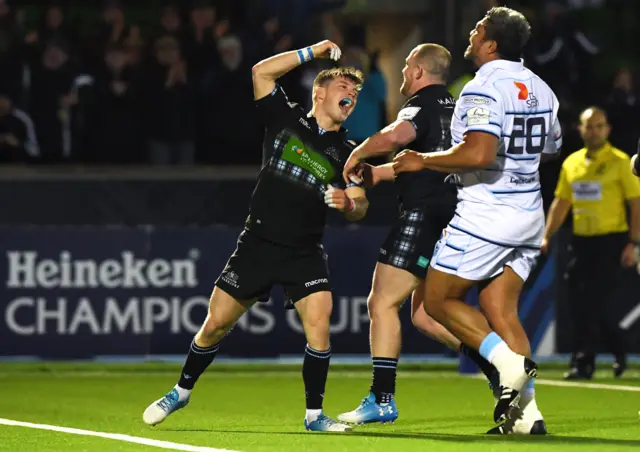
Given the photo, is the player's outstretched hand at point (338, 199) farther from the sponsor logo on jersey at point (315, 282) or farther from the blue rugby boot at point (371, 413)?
the blue rugby boot at point (371, 413)

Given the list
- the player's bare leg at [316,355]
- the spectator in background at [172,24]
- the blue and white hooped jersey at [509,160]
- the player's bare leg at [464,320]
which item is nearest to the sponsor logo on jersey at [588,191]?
the blue and white hooped jersey at [509,160]

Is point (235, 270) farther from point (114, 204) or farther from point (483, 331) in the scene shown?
point (114, 204)

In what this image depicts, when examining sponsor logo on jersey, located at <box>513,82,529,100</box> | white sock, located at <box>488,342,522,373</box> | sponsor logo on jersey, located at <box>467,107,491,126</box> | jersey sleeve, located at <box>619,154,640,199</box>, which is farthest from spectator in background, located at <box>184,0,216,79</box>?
white sock, located at <box>488,342,522,373</box>

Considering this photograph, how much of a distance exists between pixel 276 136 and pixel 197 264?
5.35 meters

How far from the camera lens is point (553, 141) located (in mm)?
9258

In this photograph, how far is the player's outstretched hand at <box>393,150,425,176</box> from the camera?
882 centimetres

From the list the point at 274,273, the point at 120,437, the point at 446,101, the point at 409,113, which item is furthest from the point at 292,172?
the point at 120,437

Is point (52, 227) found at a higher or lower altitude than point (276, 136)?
lower

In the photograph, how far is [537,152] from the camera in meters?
8.95

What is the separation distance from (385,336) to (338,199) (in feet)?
4.44

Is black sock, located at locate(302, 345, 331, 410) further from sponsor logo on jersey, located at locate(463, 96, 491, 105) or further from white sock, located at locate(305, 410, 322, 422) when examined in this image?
sponsor logo on jersey, located at locate(463, 96, 491, 105)

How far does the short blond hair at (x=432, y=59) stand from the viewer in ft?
32.1

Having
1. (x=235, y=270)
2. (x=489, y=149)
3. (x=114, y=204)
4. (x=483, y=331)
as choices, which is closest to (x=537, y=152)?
(x=489, y=149)

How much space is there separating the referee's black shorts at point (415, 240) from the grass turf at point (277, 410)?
1.01 metres
